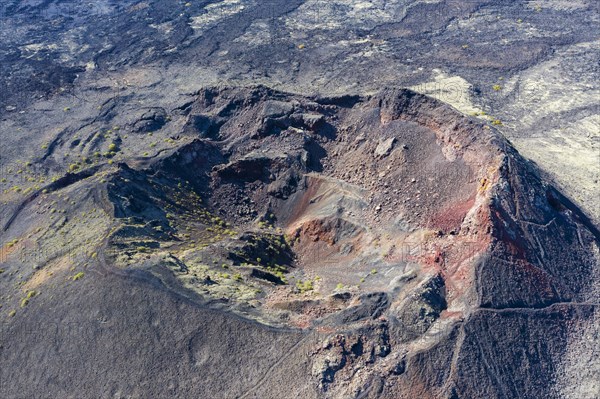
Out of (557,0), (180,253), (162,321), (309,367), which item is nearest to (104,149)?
(180,253)

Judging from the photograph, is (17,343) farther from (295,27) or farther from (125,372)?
(295,27)

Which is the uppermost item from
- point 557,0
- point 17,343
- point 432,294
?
point 17,343

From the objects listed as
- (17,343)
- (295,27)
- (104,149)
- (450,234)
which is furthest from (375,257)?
(295,27)

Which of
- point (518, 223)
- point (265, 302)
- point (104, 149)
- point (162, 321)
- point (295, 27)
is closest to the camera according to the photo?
point (162, 321)

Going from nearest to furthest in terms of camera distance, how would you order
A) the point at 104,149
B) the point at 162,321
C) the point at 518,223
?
the point at 162,321 → the point at 518,223 → the point at 104,149

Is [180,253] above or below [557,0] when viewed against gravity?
above

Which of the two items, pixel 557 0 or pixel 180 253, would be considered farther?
pixel 557 0

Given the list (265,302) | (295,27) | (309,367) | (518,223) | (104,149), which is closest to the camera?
(309,367)

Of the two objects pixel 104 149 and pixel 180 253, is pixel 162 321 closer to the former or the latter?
pixel 180 253

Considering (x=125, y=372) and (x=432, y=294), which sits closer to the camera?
(x=125, y=372)
